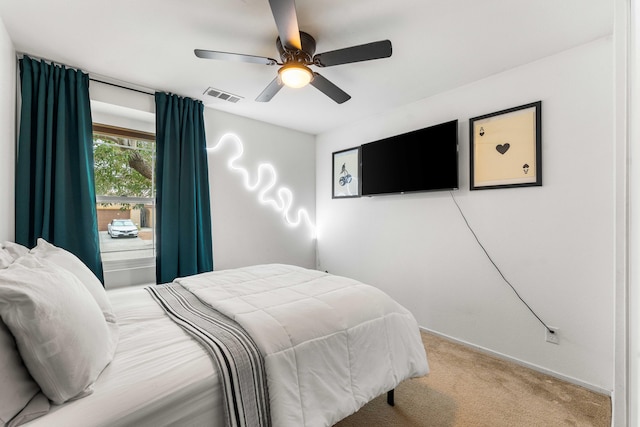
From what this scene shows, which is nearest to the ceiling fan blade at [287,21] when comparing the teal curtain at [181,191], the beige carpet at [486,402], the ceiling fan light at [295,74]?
the ceiling fan light at [295,74]

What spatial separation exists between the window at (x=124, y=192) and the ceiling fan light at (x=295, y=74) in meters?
2.02

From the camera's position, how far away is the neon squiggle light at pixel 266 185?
3.51 meters

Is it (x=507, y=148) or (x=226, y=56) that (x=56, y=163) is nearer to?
(x=226, y=56)

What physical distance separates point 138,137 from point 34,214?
1.21 metres

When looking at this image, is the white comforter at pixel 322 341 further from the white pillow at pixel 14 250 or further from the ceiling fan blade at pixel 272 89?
the ceiling fan blade at pixel 272 89

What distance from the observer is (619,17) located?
1.06 meters

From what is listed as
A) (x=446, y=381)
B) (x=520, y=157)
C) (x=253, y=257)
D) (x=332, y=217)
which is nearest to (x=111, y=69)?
(x=253, y=257)

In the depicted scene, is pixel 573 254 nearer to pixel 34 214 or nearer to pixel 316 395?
pixel 316 395

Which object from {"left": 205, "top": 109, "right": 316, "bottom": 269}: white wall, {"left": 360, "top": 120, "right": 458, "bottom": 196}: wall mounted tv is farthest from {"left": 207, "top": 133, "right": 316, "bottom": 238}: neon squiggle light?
{"left": 360, "top": 120, "right": 458, "bottom": 196}: wall mounted tv

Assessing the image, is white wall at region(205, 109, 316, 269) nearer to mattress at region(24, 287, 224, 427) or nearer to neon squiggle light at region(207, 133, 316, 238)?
neon squiggle light at region(207, 133, 316, 238)

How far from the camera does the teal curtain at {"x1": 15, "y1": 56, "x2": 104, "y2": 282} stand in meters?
2.25

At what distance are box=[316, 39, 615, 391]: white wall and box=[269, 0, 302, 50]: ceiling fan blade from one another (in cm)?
184

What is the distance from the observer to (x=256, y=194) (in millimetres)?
3734

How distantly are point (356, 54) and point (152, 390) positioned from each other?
1.97 m
